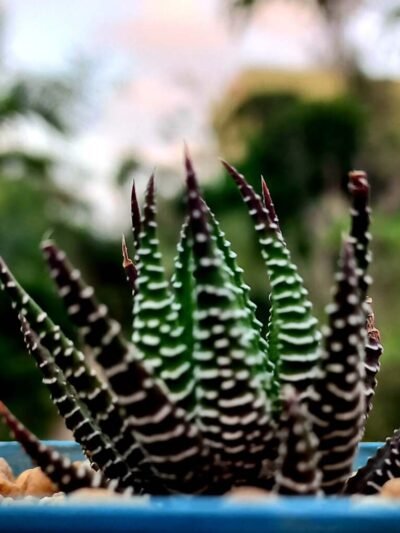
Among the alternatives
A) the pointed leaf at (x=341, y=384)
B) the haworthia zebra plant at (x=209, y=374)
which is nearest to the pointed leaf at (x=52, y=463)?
the haworthia zebra plant at (x=209, y=374)

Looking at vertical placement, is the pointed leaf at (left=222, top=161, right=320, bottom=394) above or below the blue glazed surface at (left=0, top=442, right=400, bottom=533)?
above

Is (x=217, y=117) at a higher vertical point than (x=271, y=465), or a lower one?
higher

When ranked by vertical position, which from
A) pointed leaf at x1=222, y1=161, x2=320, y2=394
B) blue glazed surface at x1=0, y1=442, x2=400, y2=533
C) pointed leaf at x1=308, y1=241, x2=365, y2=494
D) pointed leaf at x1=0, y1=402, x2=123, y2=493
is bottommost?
blue glazed surface at x1=0, y1=442, x2=400, y2=533

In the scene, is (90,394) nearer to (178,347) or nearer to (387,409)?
(178,347)

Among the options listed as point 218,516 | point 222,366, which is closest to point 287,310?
point 222,366

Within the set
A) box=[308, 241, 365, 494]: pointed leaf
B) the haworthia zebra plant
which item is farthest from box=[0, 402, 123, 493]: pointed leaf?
box=[308, 241, 365, 494]: pointed leaf

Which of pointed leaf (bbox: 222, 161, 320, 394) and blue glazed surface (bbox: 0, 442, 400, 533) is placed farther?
pointed leaf (bbox: 222, 161, 320, 394)

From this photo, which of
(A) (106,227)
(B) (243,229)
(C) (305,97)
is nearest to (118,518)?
(B) (243,229)

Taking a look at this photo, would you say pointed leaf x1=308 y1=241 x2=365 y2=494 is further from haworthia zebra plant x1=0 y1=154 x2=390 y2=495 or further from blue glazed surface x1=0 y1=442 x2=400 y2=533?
blue glazed surface x1=0 y1=442 x2=400 y2=533
